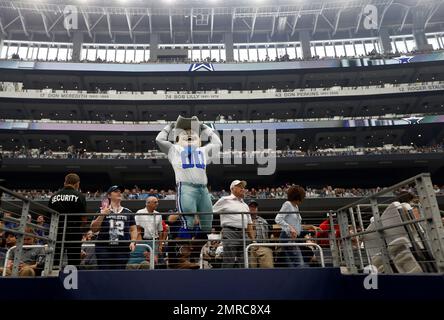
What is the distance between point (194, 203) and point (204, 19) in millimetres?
29898

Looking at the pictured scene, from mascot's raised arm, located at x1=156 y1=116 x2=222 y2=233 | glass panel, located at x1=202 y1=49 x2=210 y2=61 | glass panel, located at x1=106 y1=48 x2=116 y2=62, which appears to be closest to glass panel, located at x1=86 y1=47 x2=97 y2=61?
glass panel, located at x1=106 y1=48 x2=116 y2=62

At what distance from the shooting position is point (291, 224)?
4520mm

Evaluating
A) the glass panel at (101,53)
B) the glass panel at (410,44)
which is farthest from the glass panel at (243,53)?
the glass panel at (410,44)

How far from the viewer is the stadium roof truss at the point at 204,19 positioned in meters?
29.7

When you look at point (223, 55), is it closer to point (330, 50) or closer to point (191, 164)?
point (330, 50)

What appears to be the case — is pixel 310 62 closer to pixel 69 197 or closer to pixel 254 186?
pixel 254 186

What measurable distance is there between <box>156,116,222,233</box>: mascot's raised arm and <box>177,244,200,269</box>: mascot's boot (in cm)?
28

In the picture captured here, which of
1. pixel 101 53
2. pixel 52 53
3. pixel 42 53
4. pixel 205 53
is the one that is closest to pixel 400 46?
pixel 205 53

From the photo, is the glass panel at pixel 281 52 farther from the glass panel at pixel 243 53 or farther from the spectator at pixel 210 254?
the spectator at pixel 210 254

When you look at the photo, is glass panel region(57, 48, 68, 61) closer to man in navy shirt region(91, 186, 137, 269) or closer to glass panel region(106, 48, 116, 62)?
glass panel region(106, 48, 116, 62)

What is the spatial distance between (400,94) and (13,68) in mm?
27819

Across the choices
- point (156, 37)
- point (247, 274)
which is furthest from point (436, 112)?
point (247, 274)

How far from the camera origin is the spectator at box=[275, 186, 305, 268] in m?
4.25

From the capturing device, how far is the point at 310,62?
27234 millimetres
